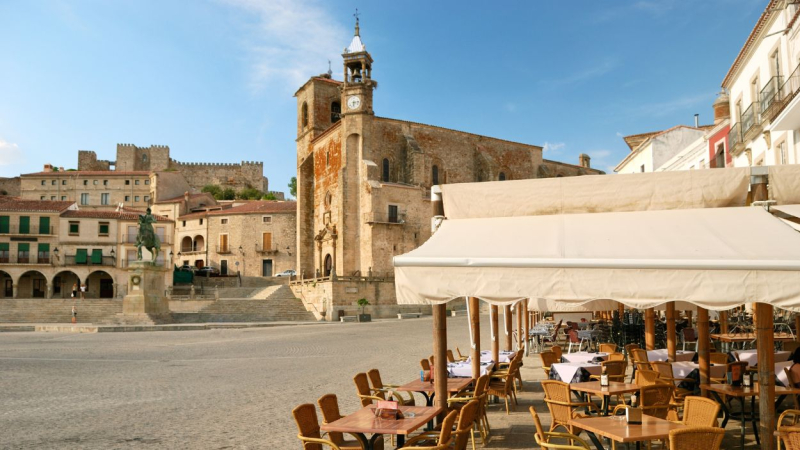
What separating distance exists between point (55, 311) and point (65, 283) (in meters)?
13.3

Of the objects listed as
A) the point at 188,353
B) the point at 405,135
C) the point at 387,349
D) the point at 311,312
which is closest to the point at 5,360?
the point at 188,353

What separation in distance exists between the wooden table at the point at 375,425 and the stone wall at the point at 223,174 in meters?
84.2

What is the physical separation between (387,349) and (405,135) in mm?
29567

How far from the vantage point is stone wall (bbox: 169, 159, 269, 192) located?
3469 inches

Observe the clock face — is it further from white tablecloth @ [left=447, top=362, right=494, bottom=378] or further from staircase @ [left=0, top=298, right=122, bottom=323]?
white tablecloth @ [left=447, top=362, right=494, bottom=378]

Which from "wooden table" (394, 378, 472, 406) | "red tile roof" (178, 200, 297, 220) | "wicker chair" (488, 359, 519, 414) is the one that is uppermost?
"red tile roof" (178, 200, 297, 220)

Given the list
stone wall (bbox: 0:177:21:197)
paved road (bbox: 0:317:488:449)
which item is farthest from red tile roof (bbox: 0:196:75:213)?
stone wall (bbox: 0:177:21:197)

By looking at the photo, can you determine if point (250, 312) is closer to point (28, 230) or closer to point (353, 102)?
point (353, 102)

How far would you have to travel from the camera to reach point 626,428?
4719 mm

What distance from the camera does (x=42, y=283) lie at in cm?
4734

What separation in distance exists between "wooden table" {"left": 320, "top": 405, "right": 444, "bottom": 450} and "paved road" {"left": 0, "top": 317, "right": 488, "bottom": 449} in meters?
1.62

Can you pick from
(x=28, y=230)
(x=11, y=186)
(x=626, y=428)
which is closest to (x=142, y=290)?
(x=28, y=230)

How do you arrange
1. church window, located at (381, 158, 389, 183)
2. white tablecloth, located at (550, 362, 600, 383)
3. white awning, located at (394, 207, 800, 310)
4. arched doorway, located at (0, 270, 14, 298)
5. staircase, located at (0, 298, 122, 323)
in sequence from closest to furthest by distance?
white awning, located at (394, 207, 800, 310)
white tablecloth, located at (550, 362, 600, 383)
staircase, located at (0, 298, 122, 323)
church window, located at (381, 158, 389, 183)
arched doorway, located at (0, 270, 14, 298)

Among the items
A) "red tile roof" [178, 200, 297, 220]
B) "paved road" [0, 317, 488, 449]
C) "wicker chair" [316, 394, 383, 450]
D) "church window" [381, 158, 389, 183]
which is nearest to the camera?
"wicker chair" [316, 394, 383, 450]
